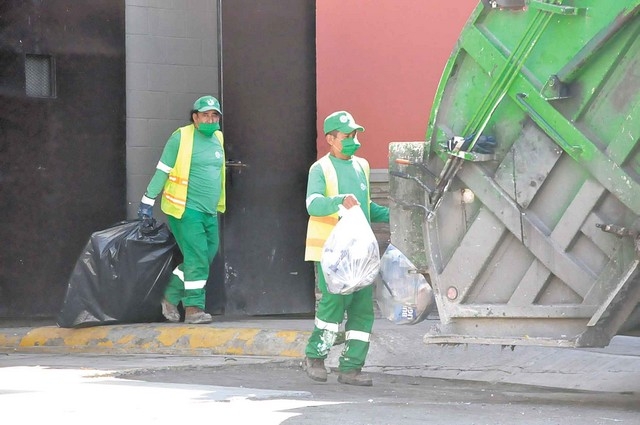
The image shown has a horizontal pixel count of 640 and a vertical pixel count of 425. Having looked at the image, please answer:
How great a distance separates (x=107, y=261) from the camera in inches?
380

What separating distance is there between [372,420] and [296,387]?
154 cm

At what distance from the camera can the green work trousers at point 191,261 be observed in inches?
383

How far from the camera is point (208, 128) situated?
9805mm

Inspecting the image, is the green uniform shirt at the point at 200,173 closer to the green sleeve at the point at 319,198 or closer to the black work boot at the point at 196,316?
the black work boot at the point at 196,316

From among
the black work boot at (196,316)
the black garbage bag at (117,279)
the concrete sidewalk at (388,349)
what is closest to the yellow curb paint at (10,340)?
the concrete sidewalk at (388,349)

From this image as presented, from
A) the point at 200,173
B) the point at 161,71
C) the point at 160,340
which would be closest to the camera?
the point at 160,340

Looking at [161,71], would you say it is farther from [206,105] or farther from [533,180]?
[533,180]

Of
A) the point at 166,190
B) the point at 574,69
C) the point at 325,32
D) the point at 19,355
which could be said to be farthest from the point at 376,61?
the point at 574,69

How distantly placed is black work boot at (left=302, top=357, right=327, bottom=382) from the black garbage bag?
8.13 ft

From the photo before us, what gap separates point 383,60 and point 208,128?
1.34 meters

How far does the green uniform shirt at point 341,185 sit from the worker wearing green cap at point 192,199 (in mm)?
2214

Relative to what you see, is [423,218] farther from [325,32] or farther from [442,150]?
[325,32]

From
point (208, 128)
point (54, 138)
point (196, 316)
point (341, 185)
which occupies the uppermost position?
point (341, 185)

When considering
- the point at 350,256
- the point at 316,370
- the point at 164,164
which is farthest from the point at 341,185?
the point at 164,164
